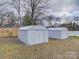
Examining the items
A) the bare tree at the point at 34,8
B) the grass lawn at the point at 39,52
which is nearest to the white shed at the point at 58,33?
the bare tree at the point at 34,8

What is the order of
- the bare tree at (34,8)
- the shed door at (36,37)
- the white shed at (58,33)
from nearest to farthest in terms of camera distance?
the shed door at (36,37) → the white shed at (58,33) → the bare tree at (34,8)

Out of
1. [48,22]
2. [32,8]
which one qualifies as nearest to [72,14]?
[48,22]

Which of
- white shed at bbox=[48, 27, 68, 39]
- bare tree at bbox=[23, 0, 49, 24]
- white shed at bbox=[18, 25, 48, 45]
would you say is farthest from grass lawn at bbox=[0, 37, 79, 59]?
bare tree at bbox=[23, 0, 49, 24]

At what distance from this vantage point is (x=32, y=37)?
1547 centimetres

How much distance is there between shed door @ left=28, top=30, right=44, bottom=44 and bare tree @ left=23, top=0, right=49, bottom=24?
9849 millimetres

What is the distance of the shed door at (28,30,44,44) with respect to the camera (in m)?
15.3

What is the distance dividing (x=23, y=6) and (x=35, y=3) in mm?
2092

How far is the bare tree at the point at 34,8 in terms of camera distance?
26189 mm

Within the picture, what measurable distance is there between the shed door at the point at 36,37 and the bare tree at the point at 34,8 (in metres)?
9.85

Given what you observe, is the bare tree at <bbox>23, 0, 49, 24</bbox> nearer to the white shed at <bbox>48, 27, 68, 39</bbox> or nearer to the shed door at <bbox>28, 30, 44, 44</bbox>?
the white shed at <bbox>48, 27, 68, 39</bbox>

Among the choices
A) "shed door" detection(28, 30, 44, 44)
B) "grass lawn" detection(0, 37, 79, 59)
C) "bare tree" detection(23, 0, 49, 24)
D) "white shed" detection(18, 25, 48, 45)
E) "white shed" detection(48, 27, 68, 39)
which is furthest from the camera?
"bare tree" detection(23, 0, 49, 24)

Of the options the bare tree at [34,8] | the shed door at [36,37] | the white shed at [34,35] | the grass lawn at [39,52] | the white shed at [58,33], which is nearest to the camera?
the grass lawn at [39,52]

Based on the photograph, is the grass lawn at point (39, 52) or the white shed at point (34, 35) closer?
the grass lawn at point (39, 52)

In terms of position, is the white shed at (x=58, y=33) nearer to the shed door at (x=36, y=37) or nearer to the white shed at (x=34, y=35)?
the white shed at (x=34, y=35)
